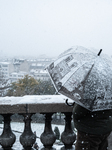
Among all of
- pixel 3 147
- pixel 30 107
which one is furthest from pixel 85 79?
pixel 3 147

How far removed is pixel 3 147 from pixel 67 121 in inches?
38.1

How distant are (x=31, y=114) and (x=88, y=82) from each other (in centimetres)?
115

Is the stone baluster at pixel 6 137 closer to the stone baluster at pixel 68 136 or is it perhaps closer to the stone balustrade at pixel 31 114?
the stone balustrade at pixel 31 114

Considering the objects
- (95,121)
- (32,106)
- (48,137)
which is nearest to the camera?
(95,121)

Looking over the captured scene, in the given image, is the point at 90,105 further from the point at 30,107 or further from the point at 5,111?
the point at 5,111

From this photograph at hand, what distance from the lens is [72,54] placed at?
7.24 ft

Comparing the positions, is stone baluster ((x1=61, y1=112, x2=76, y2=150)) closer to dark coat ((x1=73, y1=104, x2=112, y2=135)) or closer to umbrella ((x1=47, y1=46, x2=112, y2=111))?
dark coat ((x1=73, y1=104, x2=112, y2=135))

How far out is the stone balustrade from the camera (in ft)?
8.49

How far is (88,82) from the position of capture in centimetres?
184

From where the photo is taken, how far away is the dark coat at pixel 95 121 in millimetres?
1964

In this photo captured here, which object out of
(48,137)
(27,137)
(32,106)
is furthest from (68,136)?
(32,106)

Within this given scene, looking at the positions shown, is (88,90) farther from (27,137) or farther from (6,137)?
(6,137)

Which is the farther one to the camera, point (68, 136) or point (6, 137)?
point (68, 136)

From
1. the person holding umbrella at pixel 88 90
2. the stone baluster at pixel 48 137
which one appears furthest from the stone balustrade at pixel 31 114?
the person holding umbrella at pixel 88 90
